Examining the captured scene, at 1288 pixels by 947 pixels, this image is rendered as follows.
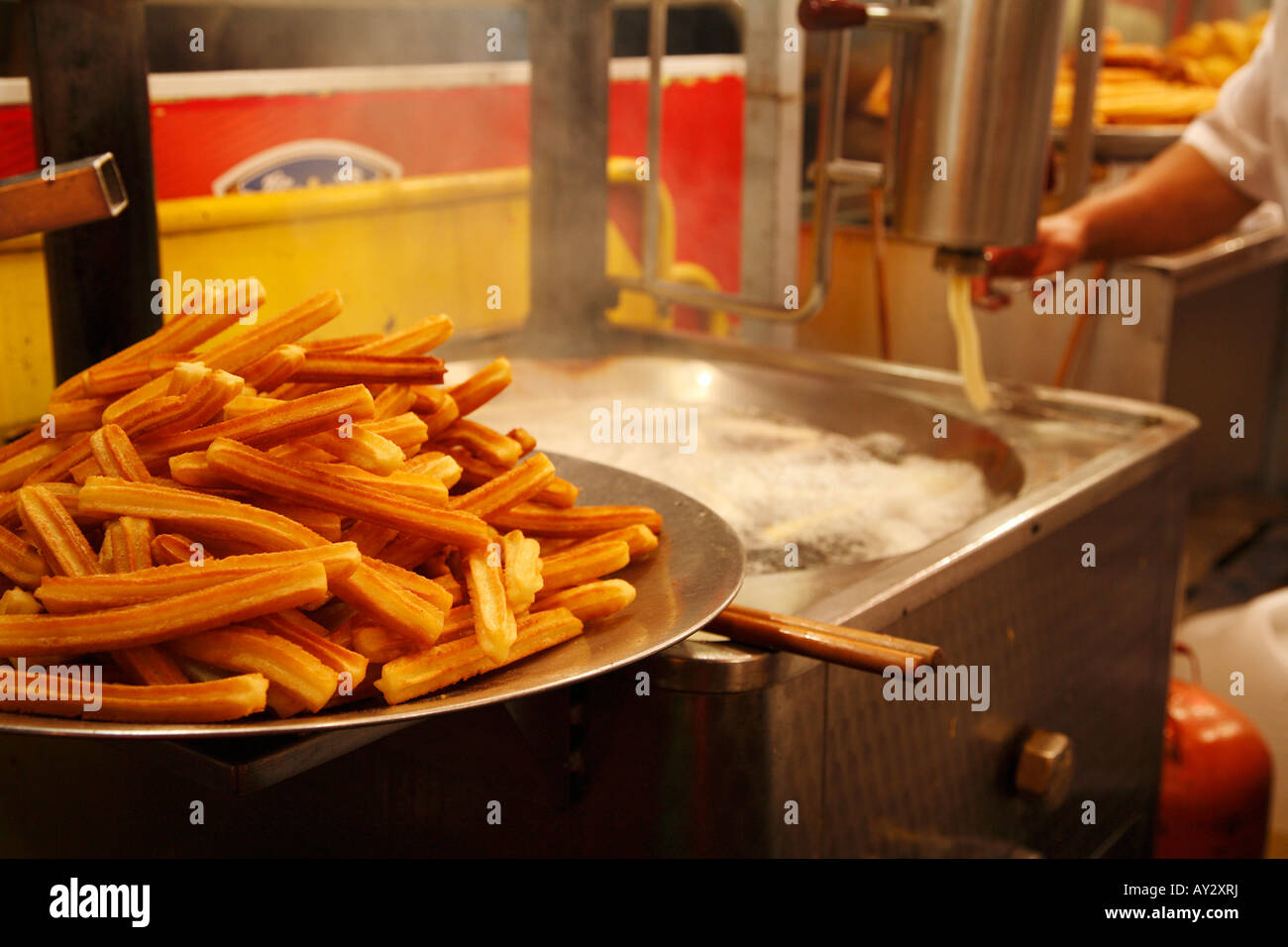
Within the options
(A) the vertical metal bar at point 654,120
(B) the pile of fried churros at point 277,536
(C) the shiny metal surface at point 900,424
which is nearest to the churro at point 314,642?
(B) the pile of fried churros at point 277,536

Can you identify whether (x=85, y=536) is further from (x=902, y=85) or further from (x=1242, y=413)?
(x=1242, y=413)

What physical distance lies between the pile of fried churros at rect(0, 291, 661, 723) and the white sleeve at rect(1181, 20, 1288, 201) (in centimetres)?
173

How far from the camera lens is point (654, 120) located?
1.98 metres

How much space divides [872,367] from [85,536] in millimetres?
1279

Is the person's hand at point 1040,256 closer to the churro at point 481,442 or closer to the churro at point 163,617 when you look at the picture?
the churro at point 481,442

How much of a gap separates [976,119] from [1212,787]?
3.80ft

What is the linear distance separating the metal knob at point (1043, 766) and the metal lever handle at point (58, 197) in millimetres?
1065

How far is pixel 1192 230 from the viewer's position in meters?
2.30

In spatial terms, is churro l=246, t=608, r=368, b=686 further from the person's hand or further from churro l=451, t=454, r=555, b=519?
the person's hand

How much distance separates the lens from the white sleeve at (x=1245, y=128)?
7.18 ft

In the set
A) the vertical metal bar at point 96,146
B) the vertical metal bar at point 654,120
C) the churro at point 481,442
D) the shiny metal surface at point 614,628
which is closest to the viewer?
the shiny metal surface at point 614,628

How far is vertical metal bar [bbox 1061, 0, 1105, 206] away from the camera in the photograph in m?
1.98

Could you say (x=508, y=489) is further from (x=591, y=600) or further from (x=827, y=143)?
(x=827, y=143)
